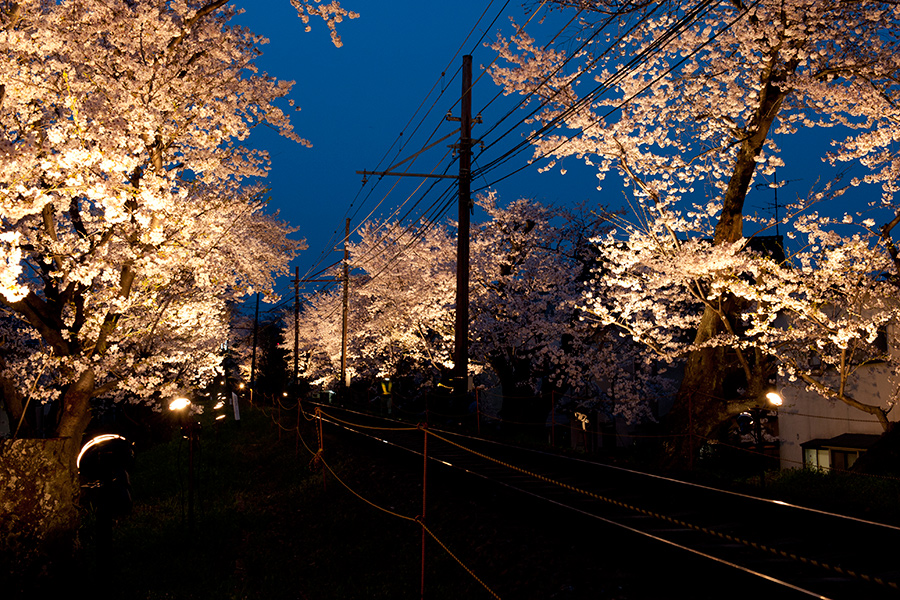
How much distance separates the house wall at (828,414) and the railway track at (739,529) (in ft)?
35.0

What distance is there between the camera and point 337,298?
45.7 m

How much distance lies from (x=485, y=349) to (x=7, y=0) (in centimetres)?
2195

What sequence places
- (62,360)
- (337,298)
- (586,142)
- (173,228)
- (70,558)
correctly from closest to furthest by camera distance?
(70,558)
(62,360)
(173,228)
(586,142)
(337,298)

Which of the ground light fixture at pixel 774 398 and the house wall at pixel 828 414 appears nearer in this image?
the ground light fixture at pixel 774 398

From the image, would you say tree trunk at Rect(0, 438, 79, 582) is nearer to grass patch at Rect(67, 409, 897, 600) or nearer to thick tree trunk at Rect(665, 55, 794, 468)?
grass patch at Rect(67, 409, 897, 600)

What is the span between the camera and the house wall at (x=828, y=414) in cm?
1912

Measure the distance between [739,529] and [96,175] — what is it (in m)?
10.9

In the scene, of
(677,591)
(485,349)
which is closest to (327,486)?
(677,591)

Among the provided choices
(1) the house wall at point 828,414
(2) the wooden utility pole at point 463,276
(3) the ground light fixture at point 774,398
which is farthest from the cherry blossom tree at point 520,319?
(3) the ground light fixture at point 774,398

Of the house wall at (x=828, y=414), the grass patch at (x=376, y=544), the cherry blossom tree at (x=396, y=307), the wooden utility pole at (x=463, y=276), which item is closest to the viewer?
the grass patch at (x=376, y=544)

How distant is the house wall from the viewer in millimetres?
19125

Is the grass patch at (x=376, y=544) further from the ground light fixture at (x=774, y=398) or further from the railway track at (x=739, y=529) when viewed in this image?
the ground light fixture at (x=774, y=398)

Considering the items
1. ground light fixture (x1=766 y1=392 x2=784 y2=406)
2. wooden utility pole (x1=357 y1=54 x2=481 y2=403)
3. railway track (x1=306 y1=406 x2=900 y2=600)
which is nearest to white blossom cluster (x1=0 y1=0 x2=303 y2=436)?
wooden utility pole (x1=357 y1=54 x2=481 y2=403)

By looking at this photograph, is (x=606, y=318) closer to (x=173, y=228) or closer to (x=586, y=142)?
(x=586, y=142)
